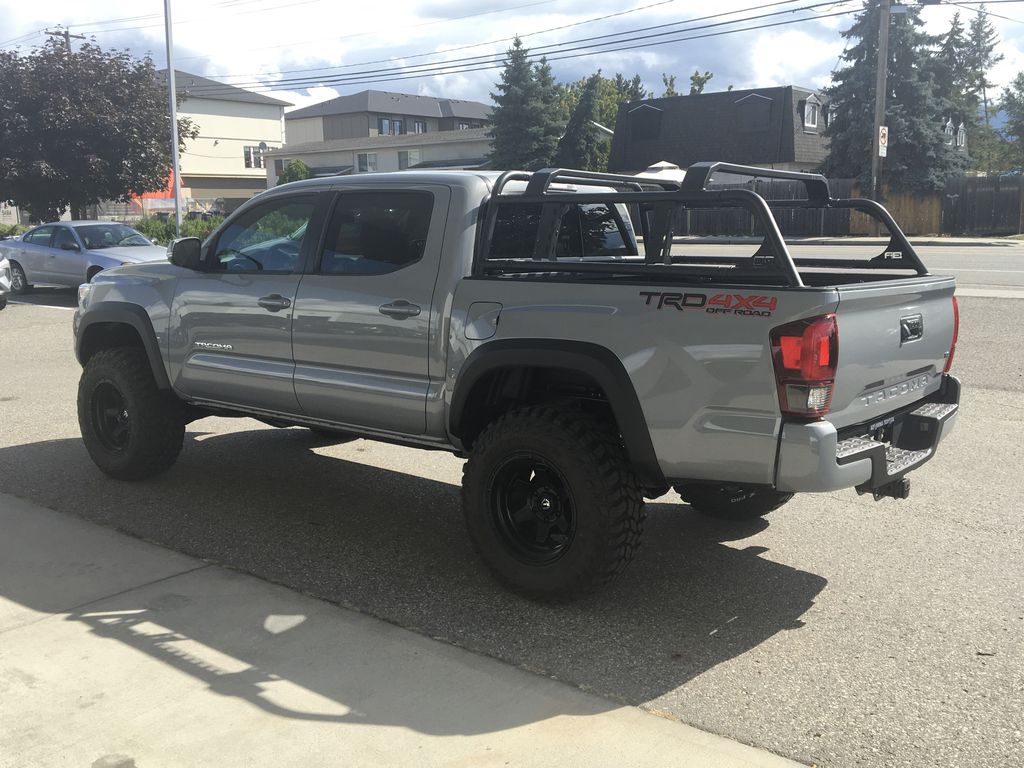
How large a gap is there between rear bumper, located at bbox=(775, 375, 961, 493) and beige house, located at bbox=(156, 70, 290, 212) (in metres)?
77.2

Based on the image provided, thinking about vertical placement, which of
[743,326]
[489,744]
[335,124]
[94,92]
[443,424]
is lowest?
[489,744]

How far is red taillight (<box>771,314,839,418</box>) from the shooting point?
12.3ft

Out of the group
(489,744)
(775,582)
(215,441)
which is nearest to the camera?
(489,744)

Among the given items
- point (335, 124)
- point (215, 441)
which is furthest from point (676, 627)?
point (335, 124)

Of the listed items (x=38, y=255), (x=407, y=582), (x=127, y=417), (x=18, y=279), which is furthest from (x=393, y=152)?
(x=407, y=582)

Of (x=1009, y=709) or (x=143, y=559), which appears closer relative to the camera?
(x=1009, y=709)

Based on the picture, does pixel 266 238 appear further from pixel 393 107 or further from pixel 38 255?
pixel 393 107

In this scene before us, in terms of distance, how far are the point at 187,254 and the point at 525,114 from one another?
44.4m

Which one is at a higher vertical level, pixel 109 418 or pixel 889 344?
pixel 889 344

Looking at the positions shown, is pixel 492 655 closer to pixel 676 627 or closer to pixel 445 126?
pixel 676 627

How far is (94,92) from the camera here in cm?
2781

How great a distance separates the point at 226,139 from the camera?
8212 centimetres

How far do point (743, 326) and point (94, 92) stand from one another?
2805cm

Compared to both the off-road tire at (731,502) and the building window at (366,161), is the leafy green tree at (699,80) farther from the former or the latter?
the off-road tire at (731,502)
